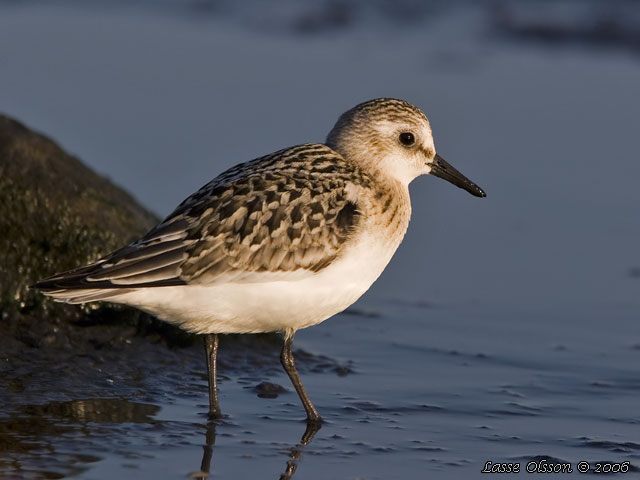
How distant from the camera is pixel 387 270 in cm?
1088

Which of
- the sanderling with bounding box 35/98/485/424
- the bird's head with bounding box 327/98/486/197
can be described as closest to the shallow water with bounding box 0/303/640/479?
the sanderling with bounding box 35/98/485/424

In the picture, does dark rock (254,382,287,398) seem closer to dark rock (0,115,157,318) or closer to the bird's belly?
the bird's belly

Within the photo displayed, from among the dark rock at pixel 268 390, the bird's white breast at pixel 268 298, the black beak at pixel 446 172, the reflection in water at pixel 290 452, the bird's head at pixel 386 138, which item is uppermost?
the bird's head at pixel 386 138

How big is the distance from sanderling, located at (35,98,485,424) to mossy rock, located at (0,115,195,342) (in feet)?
4.42

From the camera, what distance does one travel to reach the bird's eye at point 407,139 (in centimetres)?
796

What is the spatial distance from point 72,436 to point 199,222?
4.62ft

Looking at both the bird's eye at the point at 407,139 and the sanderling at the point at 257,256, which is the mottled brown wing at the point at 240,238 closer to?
the sanderling at the point at 257,256

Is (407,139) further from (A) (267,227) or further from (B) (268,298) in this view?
(B) (268,298)

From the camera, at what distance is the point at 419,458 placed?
709 cm

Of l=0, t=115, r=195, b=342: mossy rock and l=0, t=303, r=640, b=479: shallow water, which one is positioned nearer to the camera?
l=0, t=303, r=640, b=479: shallow water

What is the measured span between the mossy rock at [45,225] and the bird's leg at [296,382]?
4.41ft

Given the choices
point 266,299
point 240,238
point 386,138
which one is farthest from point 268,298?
point 386,138

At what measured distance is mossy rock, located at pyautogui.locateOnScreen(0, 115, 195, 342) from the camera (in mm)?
8320

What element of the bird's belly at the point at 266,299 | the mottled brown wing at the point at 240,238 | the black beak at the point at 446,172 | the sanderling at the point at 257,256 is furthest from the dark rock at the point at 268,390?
the black beak at the point at 446,172
